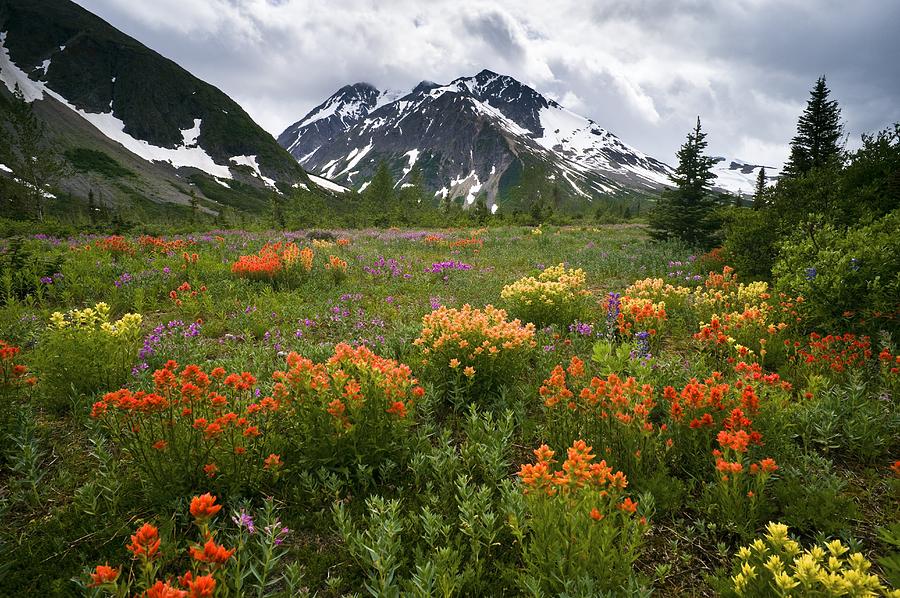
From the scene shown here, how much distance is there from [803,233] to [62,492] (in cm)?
1090

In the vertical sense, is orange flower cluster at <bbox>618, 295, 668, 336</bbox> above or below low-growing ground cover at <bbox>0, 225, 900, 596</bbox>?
above

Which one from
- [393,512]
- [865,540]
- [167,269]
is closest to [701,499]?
[865,540]

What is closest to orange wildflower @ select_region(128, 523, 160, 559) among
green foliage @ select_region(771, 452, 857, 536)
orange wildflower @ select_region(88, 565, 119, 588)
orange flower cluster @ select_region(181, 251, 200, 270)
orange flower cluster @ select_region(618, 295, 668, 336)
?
orange wildflower @ select_region(88, 565, 119, 588)

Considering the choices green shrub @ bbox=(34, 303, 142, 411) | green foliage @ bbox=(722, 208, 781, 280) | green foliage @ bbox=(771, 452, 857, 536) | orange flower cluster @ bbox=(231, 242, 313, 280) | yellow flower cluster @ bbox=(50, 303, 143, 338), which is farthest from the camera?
green foliage @ bbox=(722, 208, 781, 280)

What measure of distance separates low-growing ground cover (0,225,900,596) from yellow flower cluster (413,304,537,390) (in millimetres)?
30

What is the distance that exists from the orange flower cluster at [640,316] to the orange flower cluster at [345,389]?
3680mm

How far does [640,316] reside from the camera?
19.1 ft

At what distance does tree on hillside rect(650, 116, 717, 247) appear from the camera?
16891mm

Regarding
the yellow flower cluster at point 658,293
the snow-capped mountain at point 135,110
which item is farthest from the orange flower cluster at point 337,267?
the snow-capped mountain at point 135,110

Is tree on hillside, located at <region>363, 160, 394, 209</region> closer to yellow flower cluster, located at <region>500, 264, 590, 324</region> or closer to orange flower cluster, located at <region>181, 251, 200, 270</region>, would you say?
orange flower cluster, located at <region>181, 251, 200, 270</region>

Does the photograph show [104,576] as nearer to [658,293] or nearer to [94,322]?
[94,322]

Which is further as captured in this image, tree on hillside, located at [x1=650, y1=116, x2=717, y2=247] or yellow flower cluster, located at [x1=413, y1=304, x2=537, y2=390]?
tree on hillside, located at [x1=650, y1=116, x2=717, y2=247]

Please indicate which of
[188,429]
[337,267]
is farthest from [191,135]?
[188,429]

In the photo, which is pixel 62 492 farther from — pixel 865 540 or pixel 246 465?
pixel 865 540
